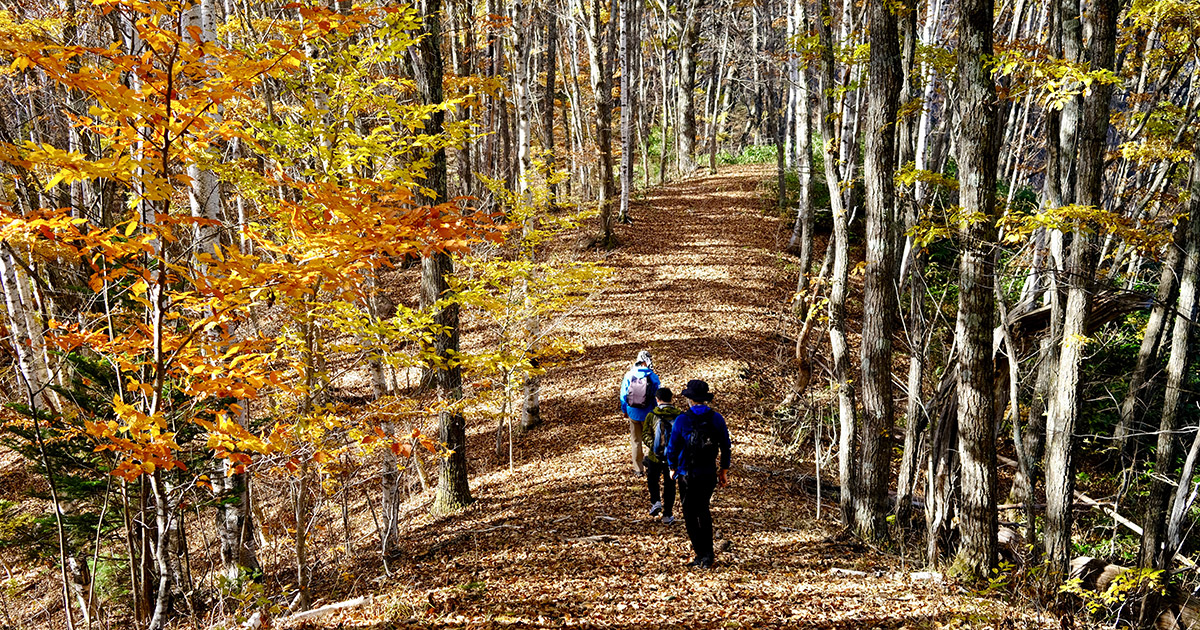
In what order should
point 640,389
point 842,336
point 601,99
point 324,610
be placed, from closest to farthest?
point 324,610 < point 842,336 < point 640,389 < point 601,99

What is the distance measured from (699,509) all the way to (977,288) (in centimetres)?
308

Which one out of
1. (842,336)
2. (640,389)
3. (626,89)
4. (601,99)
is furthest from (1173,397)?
(626,89)

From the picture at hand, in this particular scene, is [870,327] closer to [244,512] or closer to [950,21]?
[244,512]

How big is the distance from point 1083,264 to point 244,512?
328 inches

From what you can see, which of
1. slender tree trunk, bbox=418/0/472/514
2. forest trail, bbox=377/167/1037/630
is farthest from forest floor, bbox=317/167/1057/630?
slender tree trunk, bbox=418/0/472/514

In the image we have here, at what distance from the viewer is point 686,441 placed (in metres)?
5.73

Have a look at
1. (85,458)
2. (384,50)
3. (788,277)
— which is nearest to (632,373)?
(384,50)

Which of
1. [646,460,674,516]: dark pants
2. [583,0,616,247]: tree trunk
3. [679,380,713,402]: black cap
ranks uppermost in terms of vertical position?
[583,0,616,247]: tree trunk

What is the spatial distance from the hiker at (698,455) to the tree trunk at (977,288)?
2.22 meters

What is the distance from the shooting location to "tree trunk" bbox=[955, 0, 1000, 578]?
552 cm

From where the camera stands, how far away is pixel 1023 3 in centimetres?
1026

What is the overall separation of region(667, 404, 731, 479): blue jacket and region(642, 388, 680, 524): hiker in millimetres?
143

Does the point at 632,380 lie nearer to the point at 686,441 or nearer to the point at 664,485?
the point at 664,485

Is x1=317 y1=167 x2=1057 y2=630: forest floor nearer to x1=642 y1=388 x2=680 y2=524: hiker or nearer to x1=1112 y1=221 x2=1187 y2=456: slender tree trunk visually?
x1=642 y1=388 x2=680 y2=524: hiker
